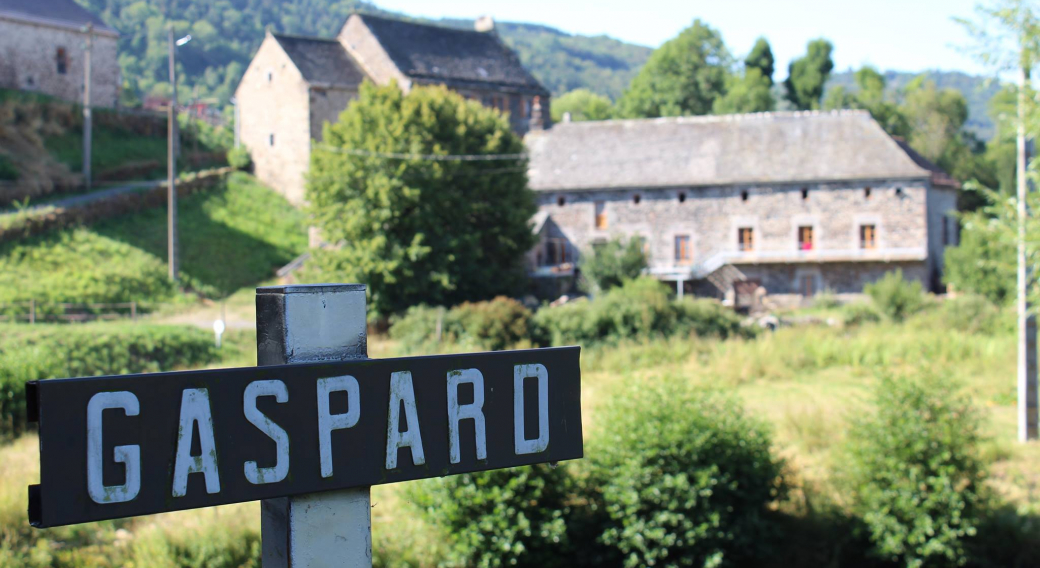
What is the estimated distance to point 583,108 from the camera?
6234 centimetres

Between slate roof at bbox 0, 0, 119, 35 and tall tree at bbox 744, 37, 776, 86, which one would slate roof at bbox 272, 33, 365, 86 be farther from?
tall tree at bbox 744, 37, 776, 86

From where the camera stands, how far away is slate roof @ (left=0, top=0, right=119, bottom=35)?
35.4 metres

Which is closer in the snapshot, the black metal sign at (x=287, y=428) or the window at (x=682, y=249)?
the black metal sign at (x=287, y=428)

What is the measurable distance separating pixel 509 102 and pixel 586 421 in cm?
2797

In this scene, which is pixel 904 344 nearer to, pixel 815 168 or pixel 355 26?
pixel 815 168

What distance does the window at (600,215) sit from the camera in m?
35.8

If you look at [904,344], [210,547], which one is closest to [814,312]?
[904,344]

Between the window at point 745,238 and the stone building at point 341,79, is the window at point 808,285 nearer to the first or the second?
the window at point 745,238

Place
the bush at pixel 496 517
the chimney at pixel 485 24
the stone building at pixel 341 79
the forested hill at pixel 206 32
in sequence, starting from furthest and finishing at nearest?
the forested hill at pixel 206 32, the chimney at pixel 485 24, the stone building at pixel 341 79, the bush at pixel 496 517

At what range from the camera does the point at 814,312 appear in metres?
31.2

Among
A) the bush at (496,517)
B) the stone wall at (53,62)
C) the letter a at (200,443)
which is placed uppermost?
the stone wall at (53,62)

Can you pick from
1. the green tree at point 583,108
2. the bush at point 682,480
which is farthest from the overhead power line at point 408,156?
the green tree at point 583,108

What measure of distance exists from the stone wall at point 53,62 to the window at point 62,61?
41 mm

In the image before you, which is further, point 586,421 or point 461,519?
point 586,421
